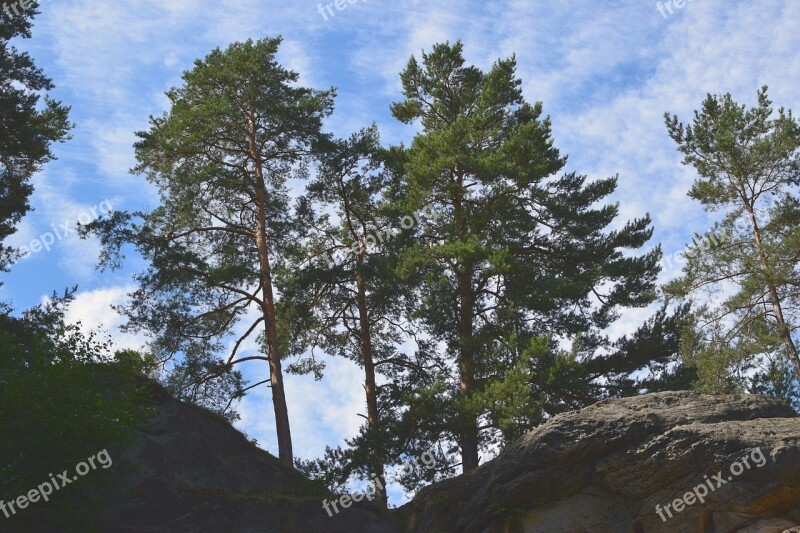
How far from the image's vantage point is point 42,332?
49.0 feet

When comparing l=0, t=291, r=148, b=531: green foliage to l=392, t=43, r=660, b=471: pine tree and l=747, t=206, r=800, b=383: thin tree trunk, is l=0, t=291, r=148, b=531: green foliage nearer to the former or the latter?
l=392, t=43, r=660, b=471: pine tree

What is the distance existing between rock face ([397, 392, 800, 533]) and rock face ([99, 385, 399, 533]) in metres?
3.52

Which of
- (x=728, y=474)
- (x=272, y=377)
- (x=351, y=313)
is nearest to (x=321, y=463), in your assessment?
(x=272, y=377)

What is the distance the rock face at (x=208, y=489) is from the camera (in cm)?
1670

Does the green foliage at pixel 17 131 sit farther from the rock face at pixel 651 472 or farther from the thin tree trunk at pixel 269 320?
the rock face at pixel 651 472

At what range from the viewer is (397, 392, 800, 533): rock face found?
13.8 metres

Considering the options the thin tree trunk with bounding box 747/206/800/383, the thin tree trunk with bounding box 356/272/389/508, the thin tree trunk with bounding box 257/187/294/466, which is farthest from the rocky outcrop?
the thin tree trunk with bounding box 747/206/800/383

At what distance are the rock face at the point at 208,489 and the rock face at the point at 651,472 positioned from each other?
11.5 ft

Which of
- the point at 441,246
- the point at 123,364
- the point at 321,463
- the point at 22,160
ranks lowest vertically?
the point at 321,463

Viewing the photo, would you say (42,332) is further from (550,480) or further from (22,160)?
(550,480)

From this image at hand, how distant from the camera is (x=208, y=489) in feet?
58.1

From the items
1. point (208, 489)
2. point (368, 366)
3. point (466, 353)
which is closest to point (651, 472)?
point (466, 353)

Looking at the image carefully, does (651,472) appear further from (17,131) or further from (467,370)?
(17,131)

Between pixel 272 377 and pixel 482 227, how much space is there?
721 centimetres
